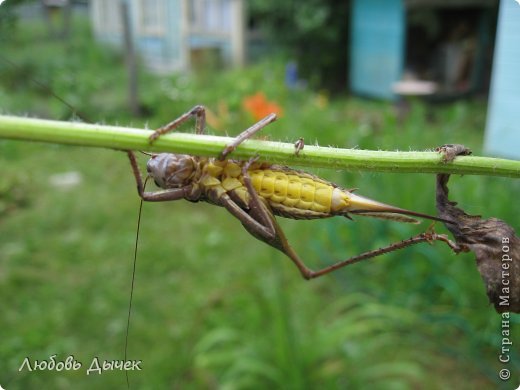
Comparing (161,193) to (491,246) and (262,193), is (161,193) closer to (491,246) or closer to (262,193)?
(262,193)

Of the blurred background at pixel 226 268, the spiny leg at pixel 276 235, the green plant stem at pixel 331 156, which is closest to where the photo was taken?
the green plant stem at pixel 331 156

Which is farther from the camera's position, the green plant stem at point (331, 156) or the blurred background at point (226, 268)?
the blurred background at point (226, 268)

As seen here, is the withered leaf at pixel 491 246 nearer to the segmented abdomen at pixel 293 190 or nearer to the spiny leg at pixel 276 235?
the spiny leg at pixel 276 235

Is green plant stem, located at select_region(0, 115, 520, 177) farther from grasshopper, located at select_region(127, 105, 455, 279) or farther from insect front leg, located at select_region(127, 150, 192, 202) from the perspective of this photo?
insect front leg, located at select_region(127, 150, 192, 202)

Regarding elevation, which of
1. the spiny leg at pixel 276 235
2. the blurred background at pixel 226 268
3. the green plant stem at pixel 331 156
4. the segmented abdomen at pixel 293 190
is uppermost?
the green plant stem at pixel 331 156

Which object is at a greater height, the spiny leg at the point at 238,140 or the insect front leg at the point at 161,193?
the spiny leg at the point at 238,140

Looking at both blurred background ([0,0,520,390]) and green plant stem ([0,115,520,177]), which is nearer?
green plant stem ([0,115,520,177])

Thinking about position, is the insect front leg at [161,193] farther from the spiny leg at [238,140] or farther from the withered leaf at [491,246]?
the withered leaf at [491,246]

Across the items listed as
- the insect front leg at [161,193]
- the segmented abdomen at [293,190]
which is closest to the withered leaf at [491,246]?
the segmented abdomen at [293,190]

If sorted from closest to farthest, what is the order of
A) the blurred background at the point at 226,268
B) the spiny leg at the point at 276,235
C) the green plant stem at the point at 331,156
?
the green plant stem at the point at 331,156 → the spiny leg at the point at 276,235 → the blurred background at the point at 226,268

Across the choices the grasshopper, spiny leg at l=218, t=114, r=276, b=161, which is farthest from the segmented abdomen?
spiny leg at l=218, t=114, r=276, b=161

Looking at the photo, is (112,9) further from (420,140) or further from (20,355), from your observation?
(20,355)
